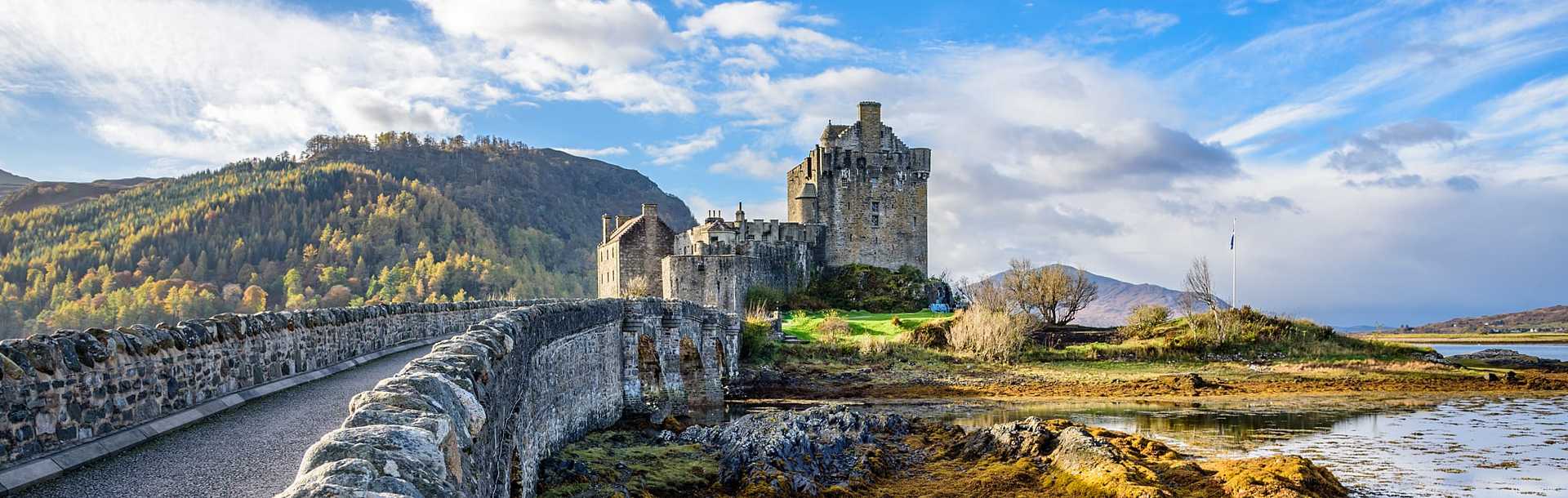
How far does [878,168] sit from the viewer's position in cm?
6300

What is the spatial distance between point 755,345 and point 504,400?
32.3 metres

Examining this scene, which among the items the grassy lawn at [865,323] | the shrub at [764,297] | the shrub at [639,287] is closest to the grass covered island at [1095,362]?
the grassy lawn at [865,323]

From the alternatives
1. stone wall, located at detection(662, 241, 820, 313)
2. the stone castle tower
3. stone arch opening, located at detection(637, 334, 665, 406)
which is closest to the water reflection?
stone arch opening, located at detection(637, 334, 665, 406)

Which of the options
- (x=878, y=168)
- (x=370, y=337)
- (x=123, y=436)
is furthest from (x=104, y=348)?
(x=878, y=168)

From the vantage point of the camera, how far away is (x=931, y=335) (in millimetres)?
43750

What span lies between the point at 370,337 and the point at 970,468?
10564 mm

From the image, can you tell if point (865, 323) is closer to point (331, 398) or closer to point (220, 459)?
point (331, 398)

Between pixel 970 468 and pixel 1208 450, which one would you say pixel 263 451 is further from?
pixel 1208 450

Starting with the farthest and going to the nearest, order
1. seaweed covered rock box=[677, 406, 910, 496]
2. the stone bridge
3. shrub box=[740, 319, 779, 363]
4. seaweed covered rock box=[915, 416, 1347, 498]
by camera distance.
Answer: shrub box=[740, 319, 779, 363]
seaweed covered rock box=[677, 406, 910, 496]
seaweed covered rock box=[915, 416, 1347, 498]
the stone bridge

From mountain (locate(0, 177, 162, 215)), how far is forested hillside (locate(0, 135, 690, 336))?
1119 centimetres

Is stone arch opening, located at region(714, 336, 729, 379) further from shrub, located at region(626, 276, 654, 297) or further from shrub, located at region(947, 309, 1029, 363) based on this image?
shrub, located at region(626, 276, 654, 297)

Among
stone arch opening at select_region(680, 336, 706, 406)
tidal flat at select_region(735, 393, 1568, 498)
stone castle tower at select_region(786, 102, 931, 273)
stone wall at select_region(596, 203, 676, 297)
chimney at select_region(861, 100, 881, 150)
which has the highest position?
chimney at select_region(861, 100, 881, 150)

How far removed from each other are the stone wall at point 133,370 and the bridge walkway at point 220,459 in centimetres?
A: 30

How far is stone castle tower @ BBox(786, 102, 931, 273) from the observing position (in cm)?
6272
